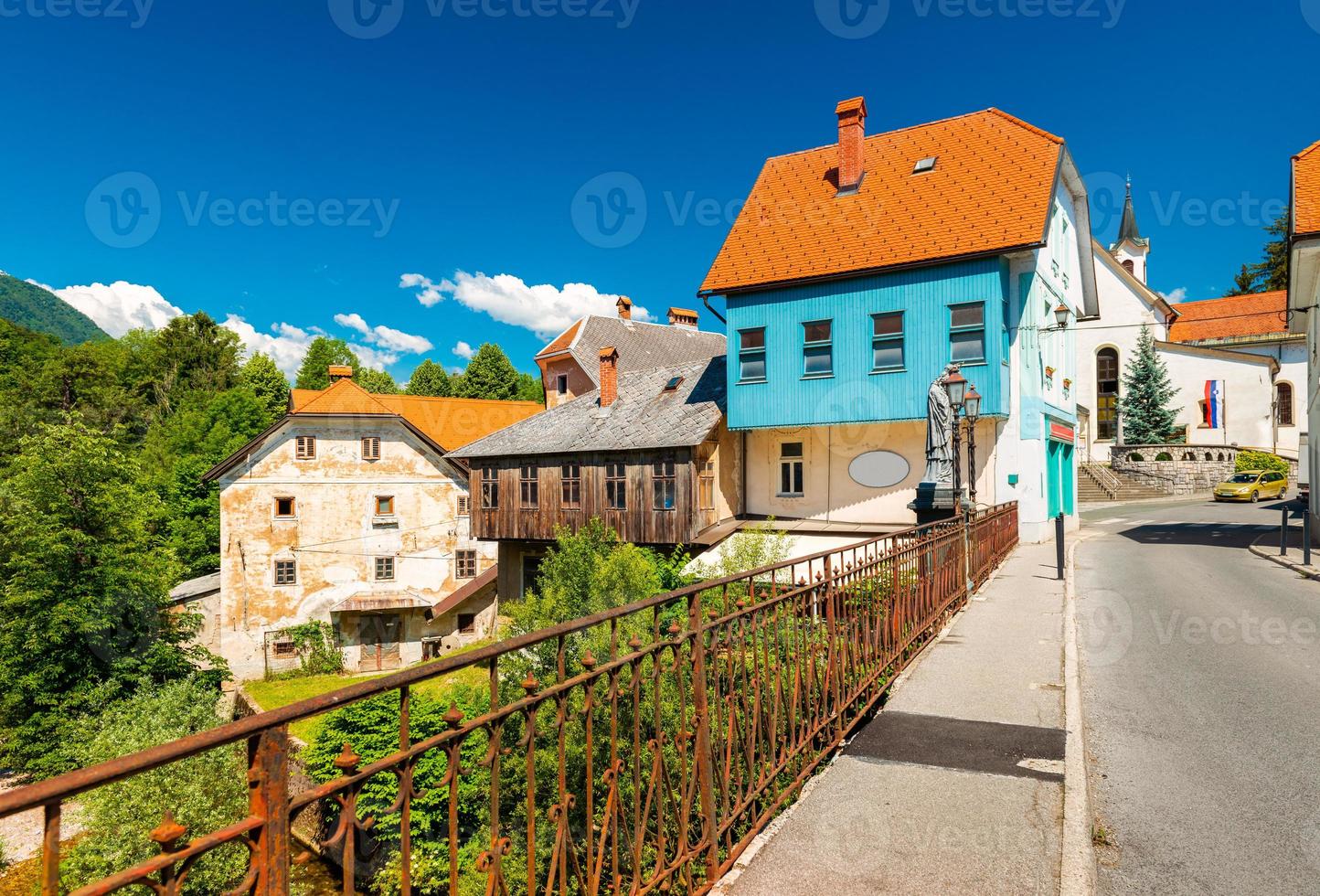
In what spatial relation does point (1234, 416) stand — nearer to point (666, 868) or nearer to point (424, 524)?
point (424, 524)

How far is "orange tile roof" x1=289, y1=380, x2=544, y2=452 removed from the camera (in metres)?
29.6

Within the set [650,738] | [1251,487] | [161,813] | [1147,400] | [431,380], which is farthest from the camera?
[431,380]

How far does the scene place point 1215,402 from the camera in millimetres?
41438

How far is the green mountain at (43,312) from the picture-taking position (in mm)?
115812

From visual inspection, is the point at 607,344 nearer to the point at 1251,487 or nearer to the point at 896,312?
the point at 896,312

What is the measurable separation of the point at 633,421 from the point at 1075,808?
20.1m

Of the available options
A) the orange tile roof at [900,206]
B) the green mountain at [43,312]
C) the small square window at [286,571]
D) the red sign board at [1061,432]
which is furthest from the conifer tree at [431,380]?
the green mountain at [43,312]

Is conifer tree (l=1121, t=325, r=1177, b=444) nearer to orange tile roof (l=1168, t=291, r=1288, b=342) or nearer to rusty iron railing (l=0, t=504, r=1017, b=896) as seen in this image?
orange tile roof (l=1168, t=291, r=1288, b=342)

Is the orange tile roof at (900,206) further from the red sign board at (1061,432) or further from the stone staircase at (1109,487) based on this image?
the stone staircase at (1109,487)

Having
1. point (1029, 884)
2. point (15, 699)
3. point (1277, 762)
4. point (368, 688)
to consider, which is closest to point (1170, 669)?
point (1277, 762)

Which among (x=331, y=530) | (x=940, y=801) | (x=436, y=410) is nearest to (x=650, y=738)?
(x=940, y=801)

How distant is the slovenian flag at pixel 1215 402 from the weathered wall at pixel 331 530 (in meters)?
39.1

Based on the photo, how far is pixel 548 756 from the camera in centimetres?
993

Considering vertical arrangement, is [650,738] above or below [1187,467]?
below
